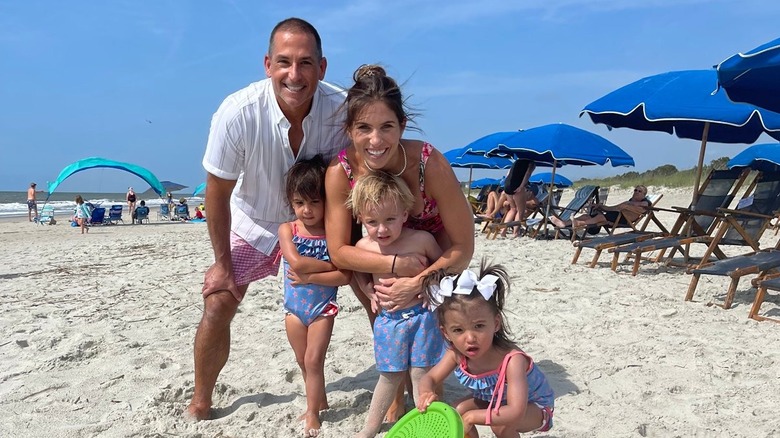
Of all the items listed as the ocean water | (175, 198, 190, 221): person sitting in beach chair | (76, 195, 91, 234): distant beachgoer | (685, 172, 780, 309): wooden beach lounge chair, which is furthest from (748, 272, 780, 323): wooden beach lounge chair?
the ocean water

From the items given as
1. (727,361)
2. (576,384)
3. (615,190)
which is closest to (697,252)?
(727,361)

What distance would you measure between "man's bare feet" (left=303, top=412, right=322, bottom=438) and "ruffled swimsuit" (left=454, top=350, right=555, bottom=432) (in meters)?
0.83

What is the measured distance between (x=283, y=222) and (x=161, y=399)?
1179 millimetres

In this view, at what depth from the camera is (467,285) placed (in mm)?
2215

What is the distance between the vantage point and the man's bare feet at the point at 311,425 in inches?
111

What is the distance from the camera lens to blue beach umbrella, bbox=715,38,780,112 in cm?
334

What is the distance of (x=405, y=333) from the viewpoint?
259cm

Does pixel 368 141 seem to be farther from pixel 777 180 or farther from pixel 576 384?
pixel 777 180

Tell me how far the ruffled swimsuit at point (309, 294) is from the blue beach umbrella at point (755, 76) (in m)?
2.63

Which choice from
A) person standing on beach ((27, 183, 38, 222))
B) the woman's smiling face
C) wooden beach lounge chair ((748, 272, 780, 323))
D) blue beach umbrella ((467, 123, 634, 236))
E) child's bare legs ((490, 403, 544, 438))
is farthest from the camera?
person standing on beach ((27, 183, 38, 222))

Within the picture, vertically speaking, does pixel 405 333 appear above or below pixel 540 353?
above

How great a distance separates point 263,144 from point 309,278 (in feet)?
2.17

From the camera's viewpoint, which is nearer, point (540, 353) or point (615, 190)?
point (540, 353)

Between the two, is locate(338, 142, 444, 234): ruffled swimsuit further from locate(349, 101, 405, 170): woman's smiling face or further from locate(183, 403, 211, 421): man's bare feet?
locate(183, 403, 211, 421): man's bare feet
